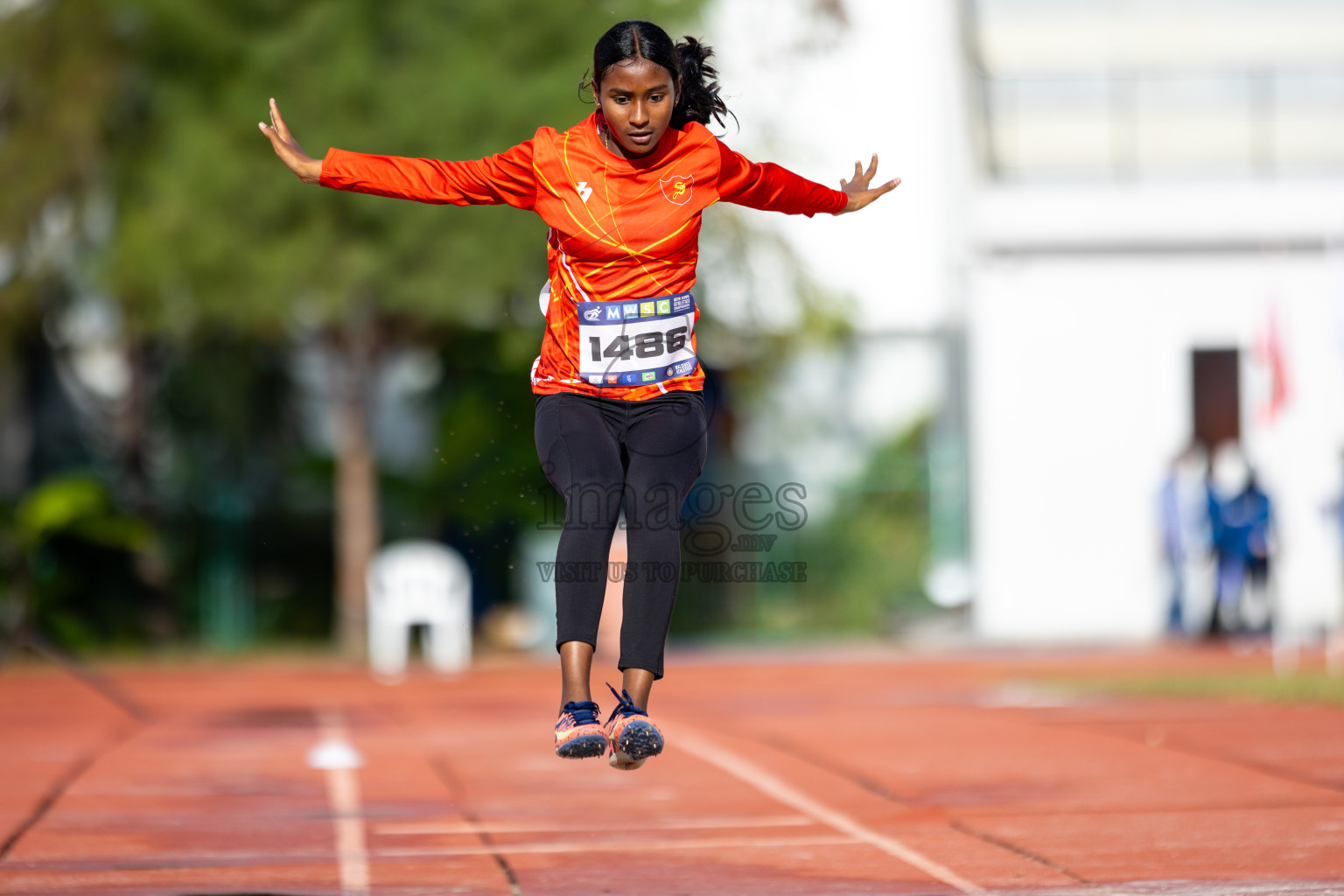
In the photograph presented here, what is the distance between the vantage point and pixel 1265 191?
63.0 ft

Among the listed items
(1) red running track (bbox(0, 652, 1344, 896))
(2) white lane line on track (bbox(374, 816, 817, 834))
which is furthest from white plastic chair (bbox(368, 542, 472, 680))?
(2) white lane line on track (bbox(374, 816, 817, 834))

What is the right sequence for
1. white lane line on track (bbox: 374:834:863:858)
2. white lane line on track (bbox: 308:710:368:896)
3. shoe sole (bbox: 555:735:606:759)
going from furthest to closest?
white lane line on track (bbox: 374:834:863:858) → white lane line on track (bbox: 308:710:368:896) → shoe sole (bbox: 555:735:606:759)

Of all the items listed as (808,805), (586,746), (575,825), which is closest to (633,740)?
(586,746)

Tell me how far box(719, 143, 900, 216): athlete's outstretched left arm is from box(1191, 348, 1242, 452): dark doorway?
15.0 m

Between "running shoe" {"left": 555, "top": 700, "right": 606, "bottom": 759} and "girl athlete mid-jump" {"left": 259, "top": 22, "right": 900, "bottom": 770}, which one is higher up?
"girl athlete mid-jump" {"left": 259, "top": 22, "right": 900, "bottom": 770}

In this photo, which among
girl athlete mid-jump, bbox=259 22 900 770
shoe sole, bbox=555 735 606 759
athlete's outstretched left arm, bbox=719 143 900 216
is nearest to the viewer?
shoe sole, bbox=555 735 606 759

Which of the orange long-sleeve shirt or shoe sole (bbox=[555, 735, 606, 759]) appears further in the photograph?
the orange long-sleeve shirt

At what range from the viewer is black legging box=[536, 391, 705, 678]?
4.94 metres

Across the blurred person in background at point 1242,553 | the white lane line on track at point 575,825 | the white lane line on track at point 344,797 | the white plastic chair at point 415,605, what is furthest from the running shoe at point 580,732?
the blurred person in background at point 1242,553

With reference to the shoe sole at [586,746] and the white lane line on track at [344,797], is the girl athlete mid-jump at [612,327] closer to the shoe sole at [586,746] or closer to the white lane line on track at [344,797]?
the shoe sole at [586,746]

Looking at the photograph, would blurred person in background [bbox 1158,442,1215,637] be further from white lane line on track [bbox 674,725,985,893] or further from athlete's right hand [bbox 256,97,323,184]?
athlete's right hand [bbox 256,97,323,184]

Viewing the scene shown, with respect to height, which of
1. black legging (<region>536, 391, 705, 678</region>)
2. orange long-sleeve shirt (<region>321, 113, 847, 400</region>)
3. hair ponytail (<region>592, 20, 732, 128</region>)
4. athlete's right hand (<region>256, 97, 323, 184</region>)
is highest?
hair ponytail (<region>592, 20, 732, 128</region>)

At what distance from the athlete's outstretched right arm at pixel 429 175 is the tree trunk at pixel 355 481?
13.7 m

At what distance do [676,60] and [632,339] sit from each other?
0.77 m
